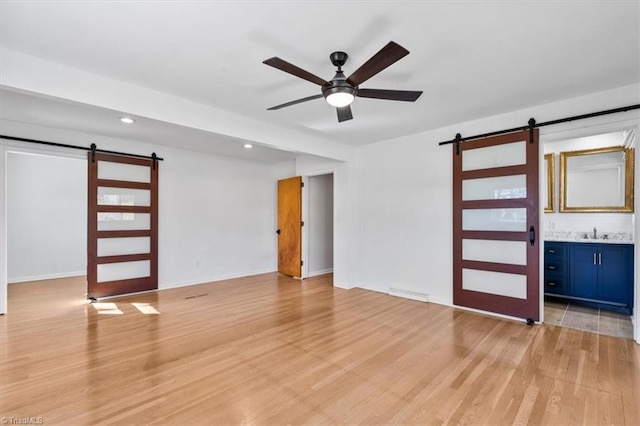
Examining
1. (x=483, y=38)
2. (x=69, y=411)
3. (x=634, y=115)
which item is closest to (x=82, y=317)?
(x=69, y=411)

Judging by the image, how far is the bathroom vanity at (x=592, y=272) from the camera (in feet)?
12.8

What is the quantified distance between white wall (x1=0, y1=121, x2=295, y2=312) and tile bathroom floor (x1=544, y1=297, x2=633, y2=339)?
5.30 m

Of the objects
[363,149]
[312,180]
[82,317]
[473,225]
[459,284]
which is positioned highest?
[363,149]

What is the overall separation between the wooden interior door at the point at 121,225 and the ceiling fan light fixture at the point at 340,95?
4.18 metres

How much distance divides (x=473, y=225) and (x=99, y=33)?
442 centimetres

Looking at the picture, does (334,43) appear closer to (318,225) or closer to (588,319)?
(588,319)

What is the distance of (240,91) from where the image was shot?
10.3 feet

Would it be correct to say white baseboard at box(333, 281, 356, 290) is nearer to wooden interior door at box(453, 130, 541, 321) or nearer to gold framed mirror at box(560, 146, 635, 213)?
wooden interior door at box(453, 130, 541, 321)

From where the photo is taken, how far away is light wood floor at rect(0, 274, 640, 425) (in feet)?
6.58

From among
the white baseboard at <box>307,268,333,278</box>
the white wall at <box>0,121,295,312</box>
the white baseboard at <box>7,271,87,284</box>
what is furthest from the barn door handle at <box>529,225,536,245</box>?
the white baseboard at <box>7,271,87,284</box>

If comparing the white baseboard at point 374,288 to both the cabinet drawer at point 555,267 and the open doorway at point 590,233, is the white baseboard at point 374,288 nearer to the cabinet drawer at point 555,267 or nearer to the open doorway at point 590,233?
the open doorway at point 590,233

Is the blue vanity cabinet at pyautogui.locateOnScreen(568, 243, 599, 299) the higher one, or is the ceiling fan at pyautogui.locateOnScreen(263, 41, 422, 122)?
the ceiling fan at pyautogui.locateOnScreen(263, 41, 422, 122)

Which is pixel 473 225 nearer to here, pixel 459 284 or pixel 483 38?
pixel 459 284

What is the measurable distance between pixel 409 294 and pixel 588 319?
218cm
